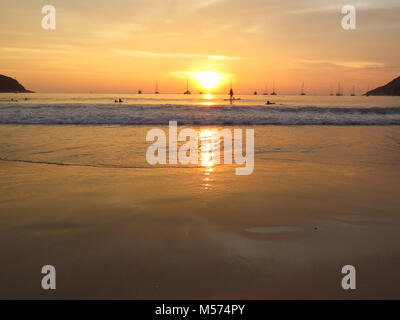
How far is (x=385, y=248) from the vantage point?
10.3ft

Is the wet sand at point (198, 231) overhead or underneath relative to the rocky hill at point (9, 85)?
underneath

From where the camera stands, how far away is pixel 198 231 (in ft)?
11.5

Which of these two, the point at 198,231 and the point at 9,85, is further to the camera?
the point at 9,85

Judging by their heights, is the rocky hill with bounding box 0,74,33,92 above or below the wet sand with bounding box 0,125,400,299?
above

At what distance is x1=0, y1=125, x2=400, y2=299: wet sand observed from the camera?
2.60 m

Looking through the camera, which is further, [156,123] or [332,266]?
[156,123]

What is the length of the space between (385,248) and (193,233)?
1950mm

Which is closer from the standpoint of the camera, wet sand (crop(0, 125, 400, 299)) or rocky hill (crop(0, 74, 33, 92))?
wet sand (crop(0, 125, 400, 299))

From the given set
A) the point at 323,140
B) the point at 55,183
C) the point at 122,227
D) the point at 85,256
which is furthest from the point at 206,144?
the point at 85,256

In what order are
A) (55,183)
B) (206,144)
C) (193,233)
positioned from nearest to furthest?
(193,233)
(55,183)
(206,144)

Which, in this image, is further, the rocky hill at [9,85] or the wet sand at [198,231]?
the rocky hill at [9,85]

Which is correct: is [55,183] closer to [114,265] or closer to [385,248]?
[114,265]

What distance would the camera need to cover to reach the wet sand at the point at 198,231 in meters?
2.60
